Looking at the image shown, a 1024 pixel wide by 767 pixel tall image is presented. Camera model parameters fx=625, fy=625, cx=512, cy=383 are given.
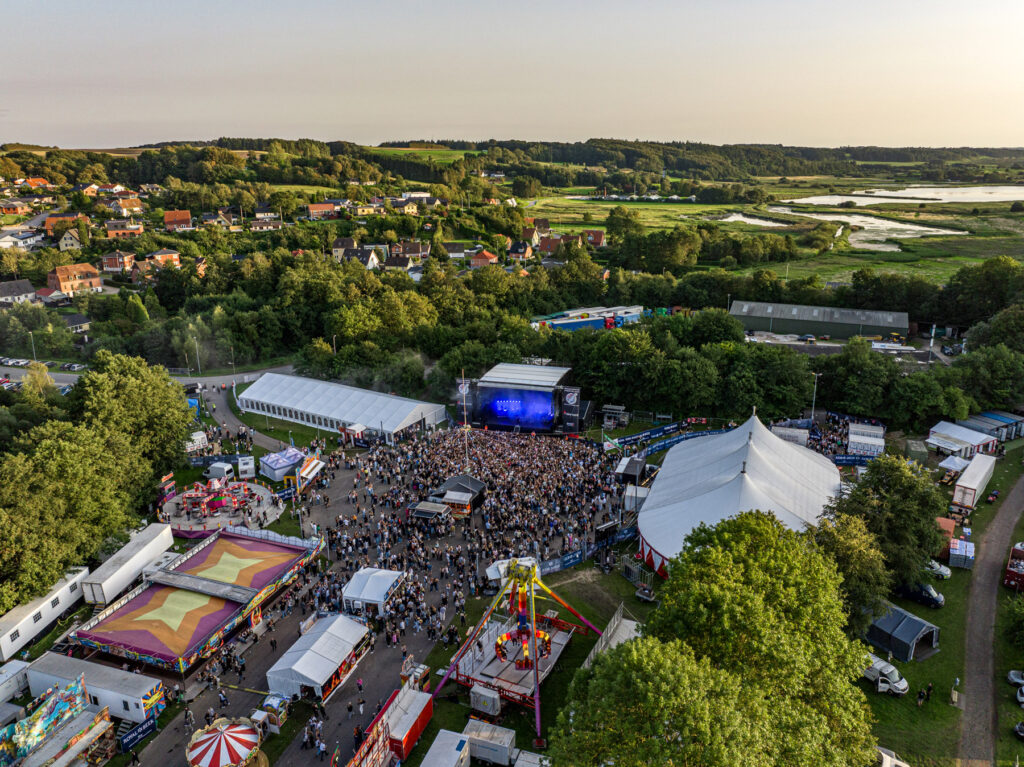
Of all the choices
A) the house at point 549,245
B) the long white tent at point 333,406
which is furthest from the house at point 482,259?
the long white tent at point 333,406

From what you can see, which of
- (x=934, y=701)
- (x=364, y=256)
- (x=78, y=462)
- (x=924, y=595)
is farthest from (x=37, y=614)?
(x=364, y=256)

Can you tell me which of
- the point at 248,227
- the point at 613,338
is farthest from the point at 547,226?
the point at 613,338

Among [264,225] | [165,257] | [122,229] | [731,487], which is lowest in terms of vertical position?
[731,487]

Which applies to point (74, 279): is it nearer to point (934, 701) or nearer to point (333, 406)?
point (333, 406)

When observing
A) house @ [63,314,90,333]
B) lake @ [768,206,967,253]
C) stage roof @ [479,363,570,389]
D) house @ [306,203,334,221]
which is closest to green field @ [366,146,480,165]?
house @ [306,203,334,221]

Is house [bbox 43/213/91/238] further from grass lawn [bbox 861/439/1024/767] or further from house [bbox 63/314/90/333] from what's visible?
grass lawn [bbox 861/439/1024/767]

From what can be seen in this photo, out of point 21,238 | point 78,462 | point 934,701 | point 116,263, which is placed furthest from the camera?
point 21,238
